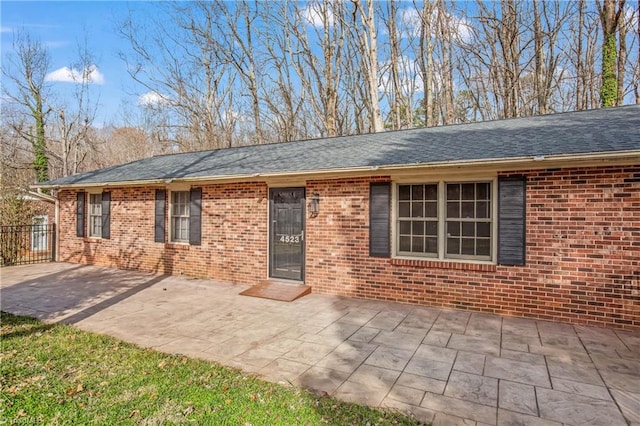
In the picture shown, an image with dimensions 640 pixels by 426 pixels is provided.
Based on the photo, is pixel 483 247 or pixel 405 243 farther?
pixel 405 243

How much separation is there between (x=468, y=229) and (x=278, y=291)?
3678mm

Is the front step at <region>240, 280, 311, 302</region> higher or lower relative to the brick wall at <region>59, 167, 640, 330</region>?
lower

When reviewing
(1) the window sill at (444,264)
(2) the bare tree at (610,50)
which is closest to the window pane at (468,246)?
(1) the window sill at (444,264)

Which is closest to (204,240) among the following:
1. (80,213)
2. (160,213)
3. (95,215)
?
(160,213)

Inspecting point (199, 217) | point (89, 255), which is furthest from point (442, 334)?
point (89, 255)

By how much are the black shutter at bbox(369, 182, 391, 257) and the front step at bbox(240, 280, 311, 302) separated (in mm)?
1606

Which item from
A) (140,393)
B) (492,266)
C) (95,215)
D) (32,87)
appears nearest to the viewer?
(140,393)

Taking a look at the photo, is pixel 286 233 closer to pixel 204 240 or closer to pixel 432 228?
pixel 204 240

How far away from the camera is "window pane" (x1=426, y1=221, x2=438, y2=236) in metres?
6.14

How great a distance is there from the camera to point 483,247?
5.80 m

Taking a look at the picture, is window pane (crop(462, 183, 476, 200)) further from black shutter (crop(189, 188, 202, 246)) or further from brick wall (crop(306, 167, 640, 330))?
black shutter (crop(189, 188, 202, 246))

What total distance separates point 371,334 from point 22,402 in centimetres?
368

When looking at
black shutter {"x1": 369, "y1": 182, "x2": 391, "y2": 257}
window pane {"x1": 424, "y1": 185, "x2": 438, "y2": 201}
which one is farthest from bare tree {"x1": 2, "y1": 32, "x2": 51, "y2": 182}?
window pane {"x1": 424, "y1": 185, "x2": 438, "y2": 201}

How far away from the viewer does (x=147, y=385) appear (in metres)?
3.33
